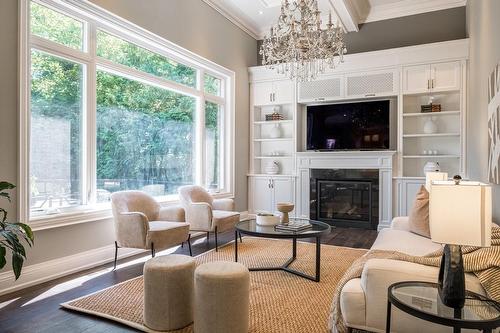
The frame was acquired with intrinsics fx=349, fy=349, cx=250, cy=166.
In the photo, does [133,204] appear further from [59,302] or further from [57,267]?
[59,302]

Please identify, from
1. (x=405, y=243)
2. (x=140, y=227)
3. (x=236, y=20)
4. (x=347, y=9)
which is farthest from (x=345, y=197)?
(x=140, y=227)

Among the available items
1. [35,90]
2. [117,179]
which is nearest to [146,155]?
[117,179]

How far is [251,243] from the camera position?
500 centimetres

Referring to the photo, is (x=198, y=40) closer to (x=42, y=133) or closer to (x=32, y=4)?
(x=32, y=4)

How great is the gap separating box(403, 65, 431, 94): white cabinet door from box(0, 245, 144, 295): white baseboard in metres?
5.04

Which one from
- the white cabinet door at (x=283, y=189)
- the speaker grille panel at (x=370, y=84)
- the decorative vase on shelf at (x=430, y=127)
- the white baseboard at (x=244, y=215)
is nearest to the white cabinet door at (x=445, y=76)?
the decorative vase on shelf at (x=430, y=127)

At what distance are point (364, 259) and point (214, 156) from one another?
14.1 feet

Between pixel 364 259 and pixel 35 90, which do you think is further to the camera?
pixel 35 90

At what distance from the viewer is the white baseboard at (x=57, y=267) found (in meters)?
3.05

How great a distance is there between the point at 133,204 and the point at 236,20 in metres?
4.10

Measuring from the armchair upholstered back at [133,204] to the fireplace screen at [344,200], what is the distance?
132 inches

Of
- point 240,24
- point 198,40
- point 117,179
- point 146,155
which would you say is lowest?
point 117,179

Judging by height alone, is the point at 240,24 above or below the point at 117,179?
above

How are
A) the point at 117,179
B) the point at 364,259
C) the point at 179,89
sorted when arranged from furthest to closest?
the point at 179,89 < the point at 117,179 < the point at 364,259
